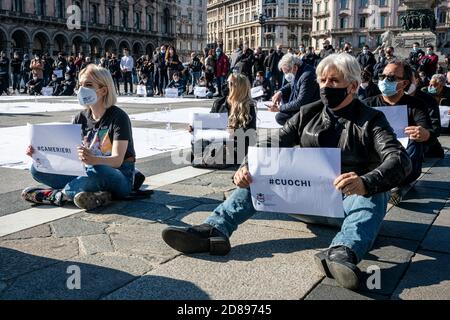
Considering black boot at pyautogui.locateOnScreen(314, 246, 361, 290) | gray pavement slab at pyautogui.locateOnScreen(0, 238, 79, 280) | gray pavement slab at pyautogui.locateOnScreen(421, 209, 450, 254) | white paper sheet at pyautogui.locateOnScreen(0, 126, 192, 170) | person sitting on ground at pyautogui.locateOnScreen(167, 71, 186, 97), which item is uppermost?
person sitting on ground at pyautogui.locateOnScreen(167, 71, 186, 97)

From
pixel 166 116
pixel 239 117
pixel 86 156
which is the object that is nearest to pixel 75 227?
pixel 86 156

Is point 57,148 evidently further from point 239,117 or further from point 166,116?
point 166,116

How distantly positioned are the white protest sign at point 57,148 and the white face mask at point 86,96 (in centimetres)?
24

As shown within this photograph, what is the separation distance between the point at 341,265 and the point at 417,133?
2.19 metres

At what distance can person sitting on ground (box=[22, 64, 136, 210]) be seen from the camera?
3842mm

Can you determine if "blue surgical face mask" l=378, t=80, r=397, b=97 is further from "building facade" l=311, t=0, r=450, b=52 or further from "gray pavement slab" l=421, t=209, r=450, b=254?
"building facade" l=311, t=0, r=450, b=52

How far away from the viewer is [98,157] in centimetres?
373

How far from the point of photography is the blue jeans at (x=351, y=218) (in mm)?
2625

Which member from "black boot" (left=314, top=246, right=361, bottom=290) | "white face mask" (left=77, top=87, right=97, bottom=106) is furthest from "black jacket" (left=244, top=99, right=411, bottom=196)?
"white face mask" (left=77, top=87, right=97, bottom=106)

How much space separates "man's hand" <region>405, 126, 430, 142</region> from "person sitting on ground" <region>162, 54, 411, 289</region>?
1.36m

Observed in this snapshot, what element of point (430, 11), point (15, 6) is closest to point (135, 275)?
point (430, 11)

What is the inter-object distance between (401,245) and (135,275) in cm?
165

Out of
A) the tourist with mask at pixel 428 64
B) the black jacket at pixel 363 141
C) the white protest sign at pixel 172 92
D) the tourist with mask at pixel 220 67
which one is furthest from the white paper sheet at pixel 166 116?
the tourist with mask at pixel 428 64
